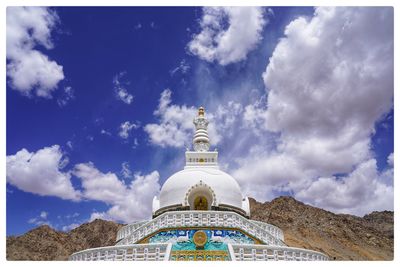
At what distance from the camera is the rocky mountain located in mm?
53031

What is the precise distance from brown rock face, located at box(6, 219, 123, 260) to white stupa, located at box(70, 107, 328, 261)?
26.5 m

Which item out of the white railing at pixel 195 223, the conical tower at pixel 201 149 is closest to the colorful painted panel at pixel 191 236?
the white railing at pixel 195 223

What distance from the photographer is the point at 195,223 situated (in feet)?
54.0

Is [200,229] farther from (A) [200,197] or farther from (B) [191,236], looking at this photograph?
(A) [200,197]

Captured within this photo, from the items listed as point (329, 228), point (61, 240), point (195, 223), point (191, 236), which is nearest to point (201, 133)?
point (195, 223)

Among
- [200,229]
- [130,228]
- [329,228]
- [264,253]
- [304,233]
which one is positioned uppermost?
[329,228]

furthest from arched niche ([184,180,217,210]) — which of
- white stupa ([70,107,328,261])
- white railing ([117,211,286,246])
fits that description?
white railing ([117,211,286,246])

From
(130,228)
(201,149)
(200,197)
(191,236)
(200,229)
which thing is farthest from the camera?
(201,149)

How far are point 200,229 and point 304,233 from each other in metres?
45.4

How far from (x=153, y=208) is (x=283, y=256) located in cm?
1052

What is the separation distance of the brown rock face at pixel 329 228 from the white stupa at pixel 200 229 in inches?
1338

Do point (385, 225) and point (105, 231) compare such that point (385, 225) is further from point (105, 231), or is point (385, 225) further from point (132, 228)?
point (132, 228)

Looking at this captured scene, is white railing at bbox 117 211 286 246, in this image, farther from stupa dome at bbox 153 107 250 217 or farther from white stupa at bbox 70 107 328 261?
stupa dome at bbox 153 107 250 217
